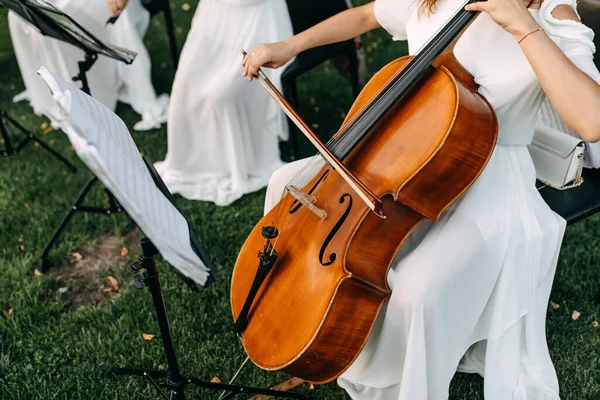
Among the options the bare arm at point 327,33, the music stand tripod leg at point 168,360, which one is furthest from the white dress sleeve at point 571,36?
the music stand tripod leg at point 168,360

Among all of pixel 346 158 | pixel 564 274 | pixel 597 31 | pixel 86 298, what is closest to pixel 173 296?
pixel 86 298

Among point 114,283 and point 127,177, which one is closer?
point 127,177

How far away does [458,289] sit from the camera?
1.80 metres

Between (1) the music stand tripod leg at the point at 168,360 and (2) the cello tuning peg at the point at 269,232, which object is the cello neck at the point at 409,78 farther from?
(1) the music stand tripod leg at the point at 168,360

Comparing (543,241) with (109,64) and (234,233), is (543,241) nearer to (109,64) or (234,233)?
(234,233)

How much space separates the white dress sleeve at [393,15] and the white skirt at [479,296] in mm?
583

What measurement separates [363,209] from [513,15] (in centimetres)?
65

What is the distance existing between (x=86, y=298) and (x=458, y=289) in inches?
68.2

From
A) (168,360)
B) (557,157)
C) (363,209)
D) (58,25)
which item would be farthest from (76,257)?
(557,157)

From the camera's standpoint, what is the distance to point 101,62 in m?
4.11

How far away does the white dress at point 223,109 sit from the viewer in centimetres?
327

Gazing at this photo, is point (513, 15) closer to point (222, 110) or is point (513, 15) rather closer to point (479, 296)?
point (479, 296)

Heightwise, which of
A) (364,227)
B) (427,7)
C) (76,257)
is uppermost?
(427,7)

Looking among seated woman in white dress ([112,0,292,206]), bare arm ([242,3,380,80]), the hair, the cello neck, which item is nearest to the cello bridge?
the cello neck
